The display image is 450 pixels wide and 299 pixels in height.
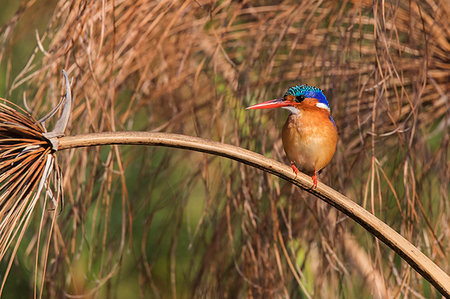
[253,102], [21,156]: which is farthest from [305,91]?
[21,156]

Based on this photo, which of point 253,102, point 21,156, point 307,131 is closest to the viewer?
point 21,156

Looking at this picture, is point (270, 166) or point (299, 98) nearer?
point (270, 166)

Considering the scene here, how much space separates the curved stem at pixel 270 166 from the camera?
845 millimetres

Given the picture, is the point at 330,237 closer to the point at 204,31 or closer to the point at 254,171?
the point at 254,171

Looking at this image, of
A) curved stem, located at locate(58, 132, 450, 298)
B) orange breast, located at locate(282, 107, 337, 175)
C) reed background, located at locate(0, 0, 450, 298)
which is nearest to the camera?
curved stem, located at locate(58, 132, 450, 298)

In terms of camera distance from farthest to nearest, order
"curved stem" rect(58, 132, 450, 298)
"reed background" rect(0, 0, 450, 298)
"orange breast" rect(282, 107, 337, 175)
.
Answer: "reed background" rect(0, 0, 450, 298)
"orange breast" rect(282, 107, 337, 175)
"curved stem" rect(58, 132, 450, 298)

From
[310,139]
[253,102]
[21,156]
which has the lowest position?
[21,156]

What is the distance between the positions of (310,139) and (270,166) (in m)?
0.33

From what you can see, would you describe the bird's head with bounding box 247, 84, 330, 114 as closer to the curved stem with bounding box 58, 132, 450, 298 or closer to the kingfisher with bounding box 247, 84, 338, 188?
the kingfisher with bounding box 247, 84, 338, 188

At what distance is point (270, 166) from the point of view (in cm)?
87

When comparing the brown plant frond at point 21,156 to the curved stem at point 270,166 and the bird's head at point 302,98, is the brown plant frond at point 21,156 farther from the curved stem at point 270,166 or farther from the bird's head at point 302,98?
the bird's head at point 302,98

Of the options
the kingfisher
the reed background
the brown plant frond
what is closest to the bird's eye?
the kingfisher

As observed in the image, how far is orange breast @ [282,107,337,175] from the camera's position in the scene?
1.19 metres

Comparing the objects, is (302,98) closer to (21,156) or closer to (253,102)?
→ (253,102)
